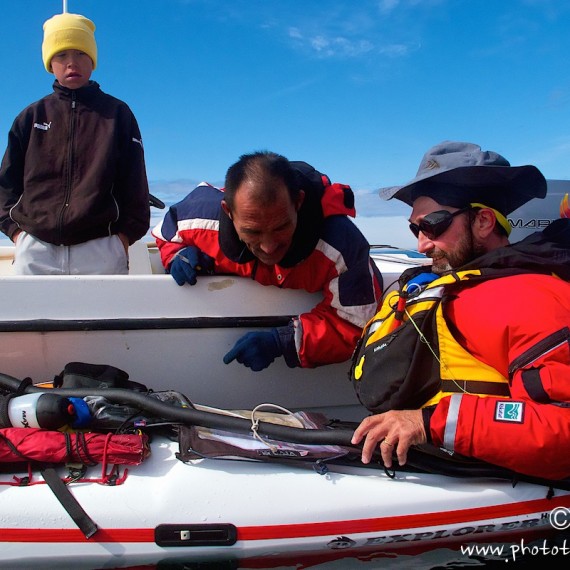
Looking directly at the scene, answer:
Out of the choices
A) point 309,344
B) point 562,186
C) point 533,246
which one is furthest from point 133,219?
point 562,186

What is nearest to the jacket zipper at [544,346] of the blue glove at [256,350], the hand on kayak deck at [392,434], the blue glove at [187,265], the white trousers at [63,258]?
the hand on kayak deck at [392,434]

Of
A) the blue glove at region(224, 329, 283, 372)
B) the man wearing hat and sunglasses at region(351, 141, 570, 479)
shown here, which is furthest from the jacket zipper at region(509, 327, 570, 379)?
the blue glove at region(224, 329, 283, 372)

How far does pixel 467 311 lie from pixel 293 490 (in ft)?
2.72

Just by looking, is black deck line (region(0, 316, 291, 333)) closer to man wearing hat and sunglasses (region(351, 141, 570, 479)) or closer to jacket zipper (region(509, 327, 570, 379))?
man wearing hat and sunglasses (region(351, 141, 570, 479))

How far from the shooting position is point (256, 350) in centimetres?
254

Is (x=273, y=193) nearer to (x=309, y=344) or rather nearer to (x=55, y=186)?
(x=309, y=344)

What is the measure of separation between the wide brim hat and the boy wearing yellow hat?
146cm

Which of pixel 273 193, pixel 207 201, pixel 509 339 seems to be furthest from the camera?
pixel 207 201

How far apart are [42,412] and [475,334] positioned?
4.80 ft

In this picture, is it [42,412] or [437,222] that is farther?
[437,222]

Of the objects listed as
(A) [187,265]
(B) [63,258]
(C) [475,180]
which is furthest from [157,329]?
(C) [475,180]

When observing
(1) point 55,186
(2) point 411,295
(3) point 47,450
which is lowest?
(3) point 47,450

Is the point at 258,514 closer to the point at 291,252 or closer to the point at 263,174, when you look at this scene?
the point at 291,252

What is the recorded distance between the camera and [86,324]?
250 centimetres
